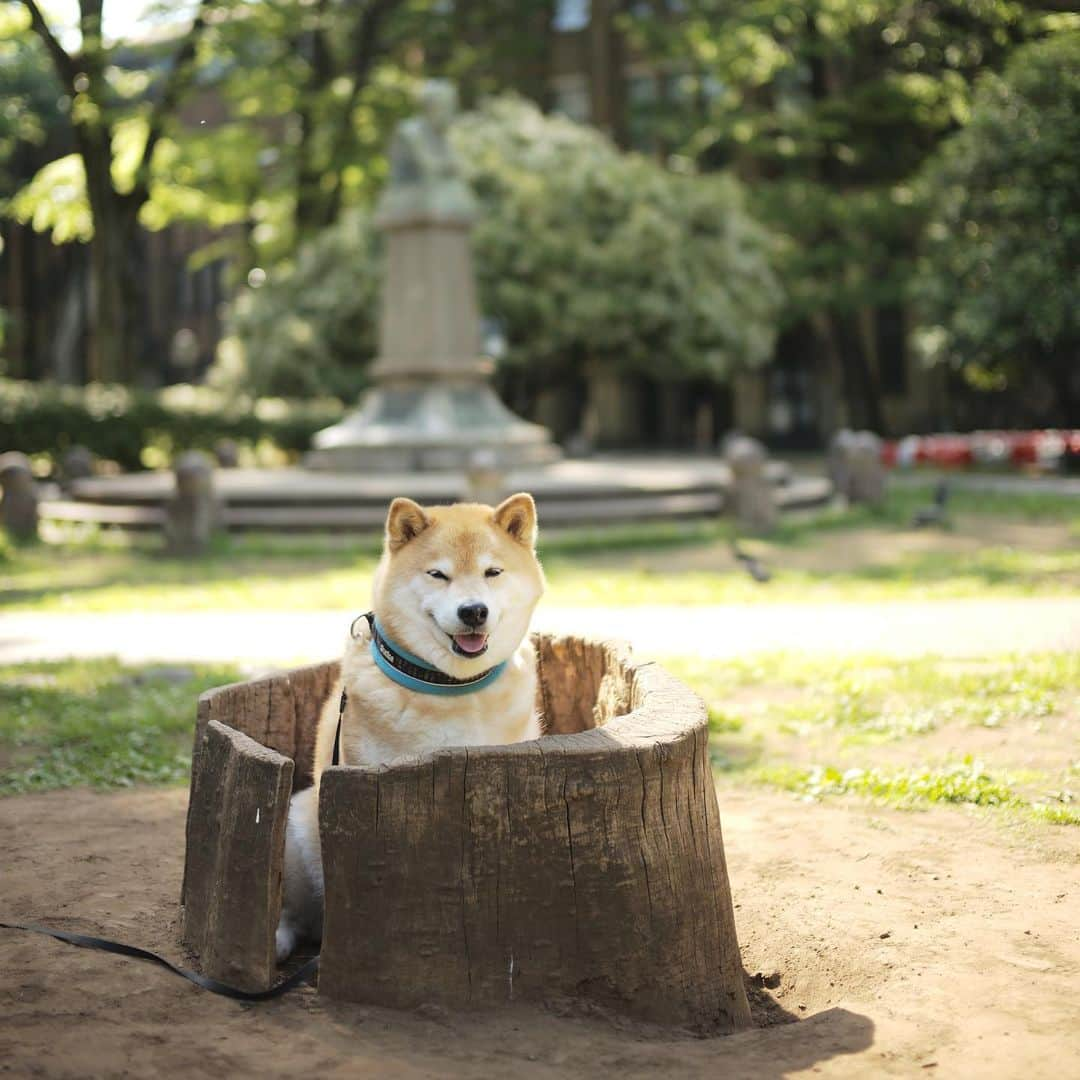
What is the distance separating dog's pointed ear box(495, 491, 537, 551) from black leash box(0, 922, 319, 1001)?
1.36 meters

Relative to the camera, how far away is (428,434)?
61.5 ft

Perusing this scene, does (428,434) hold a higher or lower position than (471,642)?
higher

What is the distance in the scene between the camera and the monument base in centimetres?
1854

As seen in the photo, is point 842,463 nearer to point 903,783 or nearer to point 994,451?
point 994,451

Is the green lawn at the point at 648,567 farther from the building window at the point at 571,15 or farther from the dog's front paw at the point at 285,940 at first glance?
the building window at the point at 571,15

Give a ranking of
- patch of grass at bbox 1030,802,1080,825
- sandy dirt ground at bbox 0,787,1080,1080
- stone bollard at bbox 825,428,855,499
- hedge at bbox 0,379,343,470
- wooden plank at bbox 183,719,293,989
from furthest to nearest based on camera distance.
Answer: hedge at bbox 0,379,343,470 < stone bollard at bbox 825,428,855,499 < patch of grass at bbox 1030,802,1080,825 < wooden plank at bbox 183,719,293,989 < sandy dirt ground at bbox 0,787,1080,1080

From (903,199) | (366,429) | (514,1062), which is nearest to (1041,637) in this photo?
(514,1062)

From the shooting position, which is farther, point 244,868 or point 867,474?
point 867,474

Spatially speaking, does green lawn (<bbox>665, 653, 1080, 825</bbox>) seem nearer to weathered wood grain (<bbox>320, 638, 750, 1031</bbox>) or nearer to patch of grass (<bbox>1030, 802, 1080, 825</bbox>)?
patch of grass (<bbox>1030, 802, 1080, 825</bbox>)

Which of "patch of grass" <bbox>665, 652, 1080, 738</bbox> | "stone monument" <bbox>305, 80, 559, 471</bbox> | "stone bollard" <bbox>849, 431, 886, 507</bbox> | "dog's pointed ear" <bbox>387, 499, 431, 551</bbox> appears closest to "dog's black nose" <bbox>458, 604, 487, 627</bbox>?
"dog's pointed ear" <bbox>387, 499, 431, 551</bbox>

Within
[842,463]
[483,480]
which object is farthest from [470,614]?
[842,463]

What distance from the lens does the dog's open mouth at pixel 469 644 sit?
4000mm

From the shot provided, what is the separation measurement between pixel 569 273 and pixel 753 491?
38.0 feet

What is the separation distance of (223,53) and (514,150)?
5802 millimetres
